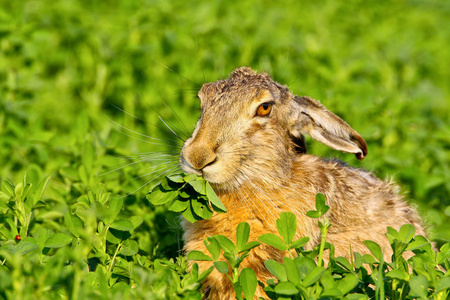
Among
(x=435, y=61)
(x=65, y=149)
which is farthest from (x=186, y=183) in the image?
(x=435, y=61)

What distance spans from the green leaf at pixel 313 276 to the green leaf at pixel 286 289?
6 centimetres

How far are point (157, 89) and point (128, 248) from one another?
13.3 ft

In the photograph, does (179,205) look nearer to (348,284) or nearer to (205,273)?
(205,273)

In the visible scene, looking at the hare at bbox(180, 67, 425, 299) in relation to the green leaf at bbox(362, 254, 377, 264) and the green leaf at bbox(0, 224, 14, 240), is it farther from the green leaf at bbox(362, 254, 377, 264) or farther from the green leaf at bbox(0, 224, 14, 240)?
the green leaf at bbox(0, 224, 14, 240)

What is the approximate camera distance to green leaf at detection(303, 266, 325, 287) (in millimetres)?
2926

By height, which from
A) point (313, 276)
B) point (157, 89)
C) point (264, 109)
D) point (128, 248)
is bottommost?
point (157, 89)

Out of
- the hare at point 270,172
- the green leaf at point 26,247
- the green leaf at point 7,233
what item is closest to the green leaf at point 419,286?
the hare at point 270,172

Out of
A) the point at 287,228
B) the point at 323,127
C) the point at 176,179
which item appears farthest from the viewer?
the point at 323,127

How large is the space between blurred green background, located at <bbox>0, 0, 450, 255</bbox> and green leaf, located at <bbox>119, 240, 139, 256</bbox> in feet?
1.80

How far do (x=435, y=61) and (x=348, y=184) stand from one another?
22.0ft

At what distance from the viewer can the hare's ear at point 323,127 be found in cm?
453

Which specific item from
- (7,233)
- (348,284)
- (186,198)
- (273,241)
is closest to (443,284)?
(348,284)

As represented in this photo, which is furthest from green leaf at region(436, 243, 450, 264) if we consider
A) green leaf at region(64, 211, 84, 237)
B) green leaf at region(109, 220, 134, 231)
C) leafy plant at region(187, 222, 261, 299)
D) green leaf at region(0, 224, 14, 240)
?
green leaf at region(0, 224, 14, 240)

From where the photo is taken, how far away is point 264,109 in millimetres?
4250
